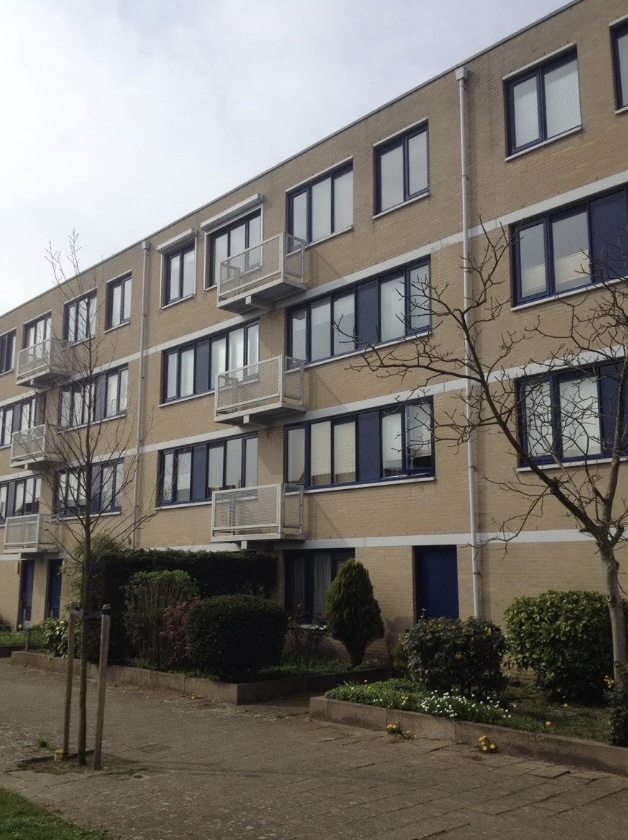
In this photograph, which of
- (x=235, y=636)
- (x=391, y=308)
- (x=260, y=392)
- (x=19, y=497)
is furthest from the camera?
(x=19, y=497)

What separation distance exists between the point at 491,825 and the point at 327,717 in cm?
553

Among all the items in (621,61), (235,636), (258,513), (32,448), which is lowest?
(235,636)

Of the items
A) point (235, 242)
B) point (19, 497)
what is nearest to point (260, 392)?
point (235, 242)

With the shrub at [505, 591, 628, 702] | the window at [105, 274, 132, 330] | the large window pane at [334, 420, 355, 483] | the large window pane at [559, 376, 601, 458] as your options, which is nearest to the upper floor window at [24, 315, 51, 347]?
the window at [105, 274, 132, 330]

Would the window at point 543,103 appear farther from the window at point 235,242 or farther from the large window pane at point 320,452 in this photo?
the window at point 235,242

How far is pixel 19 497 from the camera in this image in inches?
1337

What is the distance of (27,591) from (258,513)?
15.2 m

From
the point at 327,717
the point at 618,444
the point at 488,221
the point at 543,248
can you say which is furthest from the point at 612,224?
the point at 327,717

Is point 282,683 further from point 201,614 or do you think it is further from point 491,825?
point 491,825

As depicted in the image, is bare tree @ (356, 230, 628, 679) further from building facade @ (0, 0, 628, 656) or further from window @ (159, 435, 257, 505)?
window @ (159, 435, 257, 505)

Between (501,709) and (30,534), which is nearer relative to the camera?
(501,709)

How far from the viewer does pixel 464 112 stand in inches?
722

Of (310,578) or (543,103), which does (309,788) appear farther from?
(543,103)

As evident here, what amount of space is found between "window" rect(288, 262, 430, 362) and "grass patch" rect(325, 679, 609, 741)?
791 cm
